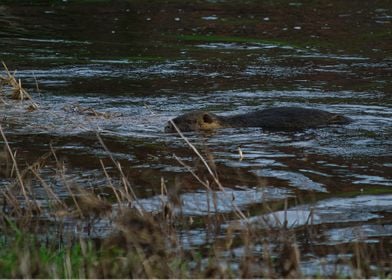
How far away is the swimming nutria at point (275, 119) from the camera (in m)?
11.3

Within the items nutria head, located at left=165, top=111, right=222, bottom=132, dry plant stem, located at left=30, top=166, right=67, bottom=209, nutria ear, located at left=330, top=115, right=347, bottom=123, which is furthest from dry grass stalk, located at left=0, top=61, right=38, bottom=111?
dry plant stem, located at left=30, top=166, right=67, bottom=209

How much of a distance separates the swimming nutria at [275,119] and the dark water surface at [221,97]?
0.15 meters

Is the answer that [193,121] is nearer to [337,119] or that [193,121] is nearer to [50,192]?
[337,119]

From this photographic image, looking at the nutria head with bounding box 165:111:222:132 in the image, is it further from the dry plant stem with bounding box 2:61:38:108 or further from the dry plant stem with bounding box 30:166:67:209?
the dry plant stem with bounding box 30:166:67:209

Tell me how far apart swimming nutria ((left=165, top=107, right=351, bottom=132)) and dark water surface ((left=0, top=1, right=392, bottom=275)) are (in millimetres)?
148

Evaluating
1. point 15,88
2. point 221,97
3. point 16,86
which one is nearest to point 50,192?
point 16,86

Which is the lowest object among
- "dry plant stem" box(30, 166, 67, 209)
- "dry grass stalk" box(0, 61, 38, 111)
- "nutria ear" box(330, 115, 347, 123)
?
"nutria ear" box(330, 115, 347, 123)

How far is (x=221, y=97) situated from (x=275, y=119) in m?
2.01

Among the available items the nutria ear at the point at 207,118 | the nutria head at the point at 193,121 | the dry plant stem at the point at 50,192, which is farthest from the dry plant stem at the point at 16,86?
the dry plant stem at the point at 50,192

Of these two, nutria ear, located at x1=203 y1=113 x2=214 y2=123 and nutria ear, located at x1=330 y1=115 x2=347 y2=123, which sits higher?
nutria ear, located at x1=203 y1=113 x2=214 y2=123

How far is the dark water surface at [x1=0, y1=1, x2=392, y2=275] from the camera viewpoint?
8211 millimetres

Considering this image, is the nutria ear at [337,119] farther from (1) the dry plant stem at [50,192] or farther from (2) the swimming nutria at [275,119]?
(1) the dry plant stem at [50,192]

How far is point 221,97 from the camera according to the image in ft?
43.4

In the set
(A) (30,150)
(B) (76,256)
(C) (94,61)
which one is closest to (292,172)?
(A) (30,150)
